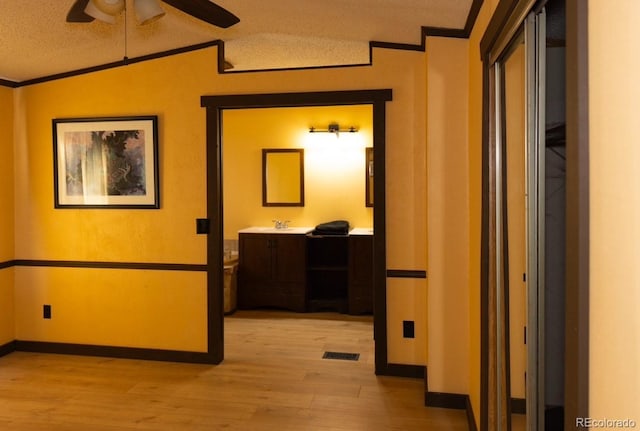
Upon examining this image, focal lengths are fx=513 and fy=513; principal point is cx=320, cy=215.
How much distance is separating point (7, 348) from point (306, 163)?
11.7ft

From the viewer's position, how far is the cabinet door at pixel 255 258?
228 inches

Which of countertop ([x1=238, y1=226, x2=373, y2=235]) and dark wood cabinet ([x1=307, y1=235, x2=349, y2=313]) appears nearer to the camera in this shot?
countertop ([x1=238, y1=226, x2=373, y2=235])

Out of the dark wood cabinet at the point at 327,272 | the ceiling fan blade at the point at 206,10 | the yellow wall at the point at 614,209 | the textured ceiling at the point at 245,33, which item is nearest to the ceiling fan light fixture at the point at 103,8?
the ceiling fan blade at the point at 206,10

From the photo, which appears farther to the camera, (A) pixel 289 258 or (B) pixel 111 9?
(A) pixel 289 258

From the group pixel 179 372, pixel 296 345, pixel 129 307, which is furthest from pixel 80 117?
pixel 296 345

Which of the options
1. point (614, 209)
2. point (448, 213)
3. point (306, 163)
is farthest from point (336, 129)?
point (614, 209)

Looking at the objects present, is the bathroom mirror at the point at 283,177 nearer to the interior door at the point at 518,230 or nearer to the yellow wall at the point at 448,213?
the yellow wall at the point at 448,213

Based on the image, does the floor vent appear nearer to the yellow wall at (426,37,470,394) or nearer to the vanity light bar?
the yellow wall at (426,37,470,394)

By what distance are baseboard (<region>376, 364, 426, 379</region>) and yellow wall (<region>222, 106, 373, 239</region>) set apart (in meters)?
2.46

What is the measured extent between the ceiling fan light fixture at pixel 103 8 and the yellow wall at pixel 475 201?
1.71 m

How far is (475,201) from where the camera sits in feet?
9.38

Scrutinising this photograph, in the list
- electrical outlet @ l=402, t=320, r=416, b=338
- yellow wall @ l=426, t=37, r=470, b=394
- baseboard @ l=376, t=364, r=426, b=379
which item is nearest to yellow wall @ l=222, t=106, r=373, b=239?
electrical outlet @ l=402, t=320, r=416, b=338

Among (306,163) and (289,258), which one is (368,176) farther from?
(289,258)

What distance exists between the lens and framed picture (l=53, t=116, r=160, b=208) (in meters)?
4.08
